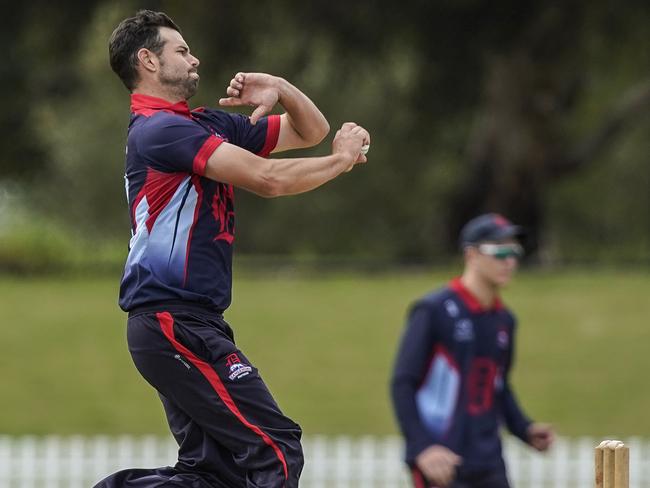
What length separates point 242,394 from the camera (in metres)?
5.02

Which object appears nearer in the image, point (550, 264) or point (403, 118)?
point (550, 264)

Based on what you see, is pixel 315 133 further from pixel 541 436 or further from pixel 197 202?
pixel 541 436

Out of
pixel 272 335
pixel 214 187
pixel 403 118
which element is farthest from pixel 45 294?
pixel 214 187

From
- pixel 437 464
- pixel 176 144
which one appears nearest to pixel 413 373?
pixel 437 464

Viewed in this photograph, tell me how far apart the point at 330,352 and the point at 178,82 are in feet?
44.0

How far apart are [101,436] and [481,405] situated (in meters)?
8.78

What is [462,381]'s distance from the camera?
752 cm

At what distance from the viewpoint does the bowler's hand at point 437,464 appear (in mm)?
7164

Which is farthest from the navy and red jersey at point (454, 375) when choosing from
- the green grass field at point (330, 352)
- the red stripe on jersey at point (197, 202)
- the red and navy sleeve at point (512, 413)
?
the green grass field at point (330, 352)

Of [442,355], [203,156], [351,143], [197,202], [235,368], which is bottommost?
[235,368]

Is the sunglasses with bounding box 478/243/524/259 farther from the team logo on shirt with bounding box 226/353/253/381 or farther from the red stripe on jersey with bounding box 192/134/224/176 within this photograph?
the red stripe on jersey with bounding box 192/134/224/176

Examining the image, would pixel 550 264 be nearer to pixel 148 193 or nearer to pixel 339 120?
pixel 339 120

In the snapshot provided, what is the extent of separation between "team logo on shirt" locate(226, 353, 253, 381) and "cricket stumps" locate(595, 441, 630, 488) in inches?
50.6

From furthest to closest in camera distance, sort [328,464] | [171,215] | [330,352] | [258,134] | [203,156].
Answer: [330,352], [328,464], [258,134], [171,215], [203,156]
